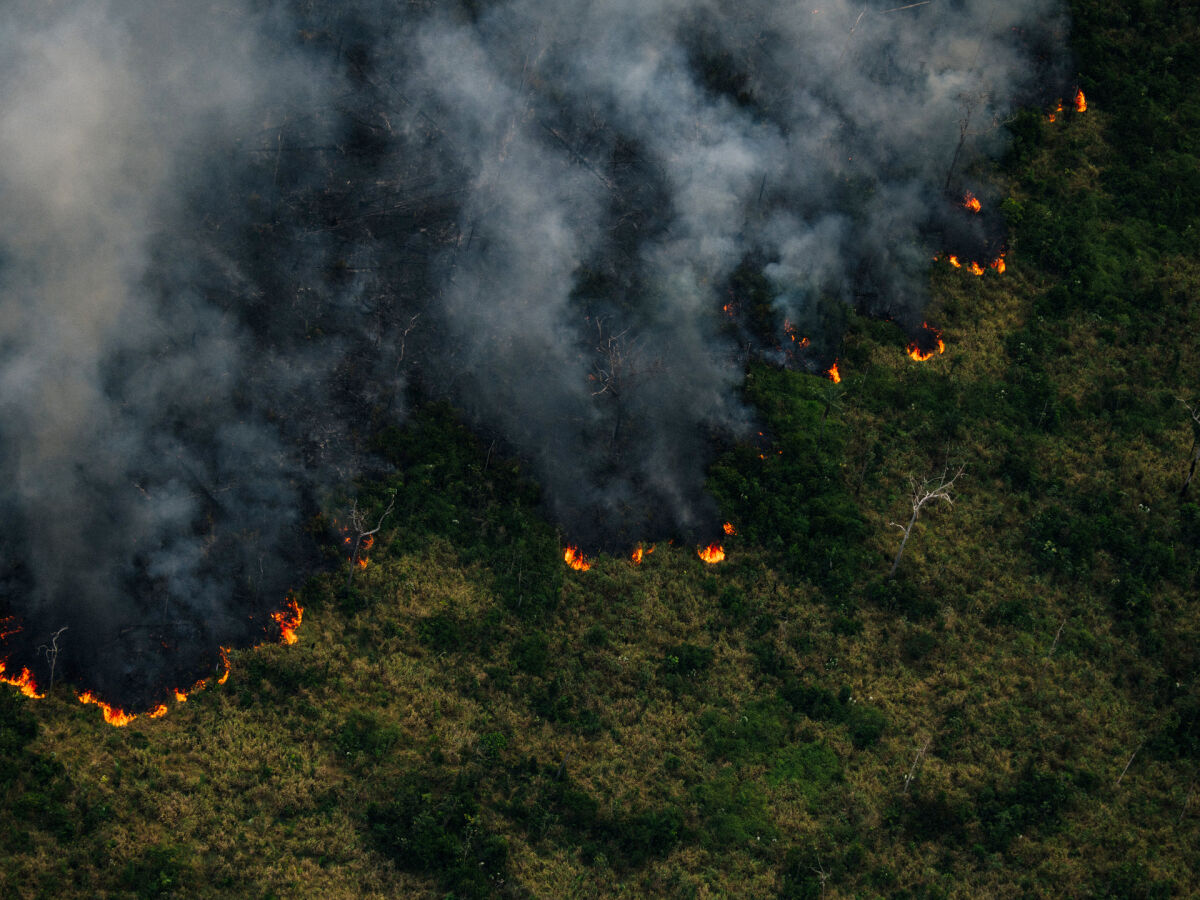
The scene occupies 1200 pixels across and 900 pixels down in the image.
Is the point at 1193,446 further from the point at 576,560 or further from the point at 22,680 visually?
the point at 22,680

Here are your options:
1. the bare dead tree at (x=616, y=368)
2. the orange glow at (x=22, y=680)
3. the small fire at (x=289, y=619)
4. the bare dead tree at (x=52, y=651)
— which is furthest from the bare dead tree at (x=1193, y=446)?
the orange glow at (x=22, y=680)

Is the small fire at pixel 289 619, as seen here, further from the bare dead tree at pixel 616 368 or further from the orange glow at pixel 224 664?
the bare dead tree at pixel 616 368

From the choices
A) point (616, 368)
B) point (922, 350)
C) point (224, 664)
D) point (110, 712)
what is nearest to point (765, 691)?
point (616, 368)

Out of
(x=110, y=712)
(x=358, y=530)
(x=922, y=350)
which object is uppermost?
(x=922, y=350)

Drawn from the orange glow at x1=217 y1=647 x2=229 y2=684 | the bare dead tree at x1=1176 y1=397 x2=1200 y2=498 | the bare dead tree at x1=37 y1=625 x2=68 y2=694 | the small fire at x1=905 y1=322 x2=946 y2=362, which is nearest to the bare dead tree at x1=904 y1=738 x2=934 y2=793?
the bare dead tree at x1=1176 y1=397 x2=1200 y2=498

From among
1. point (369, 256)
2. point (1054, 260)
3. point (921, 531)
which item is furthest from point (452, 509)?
point (1054, 260)
